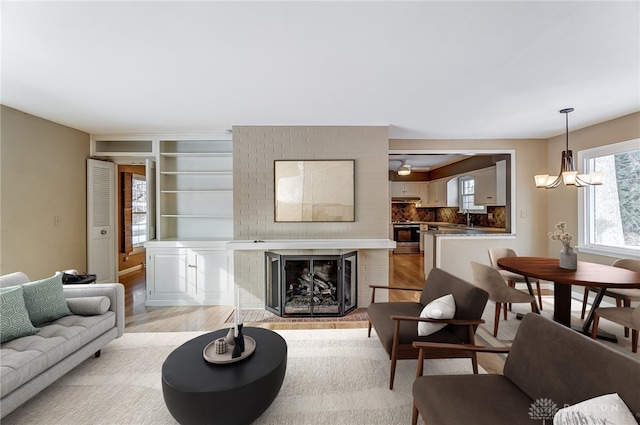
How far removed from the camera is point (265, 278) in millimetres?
3814

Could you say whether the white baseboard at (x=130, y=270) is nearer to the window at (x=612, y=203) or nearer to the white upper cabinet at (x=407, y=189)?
the white upper cabinet at (x=407, y=189)

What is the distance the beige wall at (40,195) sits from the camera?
10.2ft

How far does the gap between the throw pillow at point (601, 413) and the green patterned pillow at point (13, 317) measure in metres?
3.34

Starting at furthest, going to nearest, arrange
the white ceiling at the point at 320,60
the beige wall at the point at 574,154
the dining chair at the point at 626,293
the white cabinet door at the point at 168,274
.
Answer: the white cabinet door at the point at 168,274 → the beige wall at the point at 574,154 → the dining chair at the point at 626,293 → the white ceiling at the point at 320,60

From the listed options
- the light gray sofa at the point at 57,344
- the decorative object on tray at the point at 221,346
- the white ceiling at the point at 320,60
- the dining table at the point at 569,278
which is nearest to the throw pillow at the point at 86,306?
the light gray sofa at the point at 57,344

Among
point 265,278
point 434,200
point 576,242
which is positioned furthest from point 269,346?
point 434,200

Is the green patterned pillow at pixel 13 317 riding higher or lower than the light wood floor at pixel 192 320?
higher

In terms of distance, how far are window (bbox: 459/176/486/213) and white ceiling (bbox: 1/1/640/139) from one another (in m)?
2.98

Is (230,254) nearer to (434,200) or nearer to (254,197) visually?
(254,197)

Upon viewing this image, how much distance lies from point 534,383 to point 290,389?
5.25 ft

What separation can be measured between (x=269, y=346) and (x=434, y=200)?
7118mm

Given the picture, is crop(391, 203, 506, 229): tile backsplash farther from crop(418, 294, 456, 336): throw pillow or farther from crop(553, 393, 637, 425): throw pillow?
crop(553, 393, 637, 425): throw pillow

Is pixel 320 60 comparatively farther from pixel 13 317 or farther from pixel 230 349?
pixel 13 317

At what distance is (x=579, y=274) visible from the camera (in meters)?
2.73
